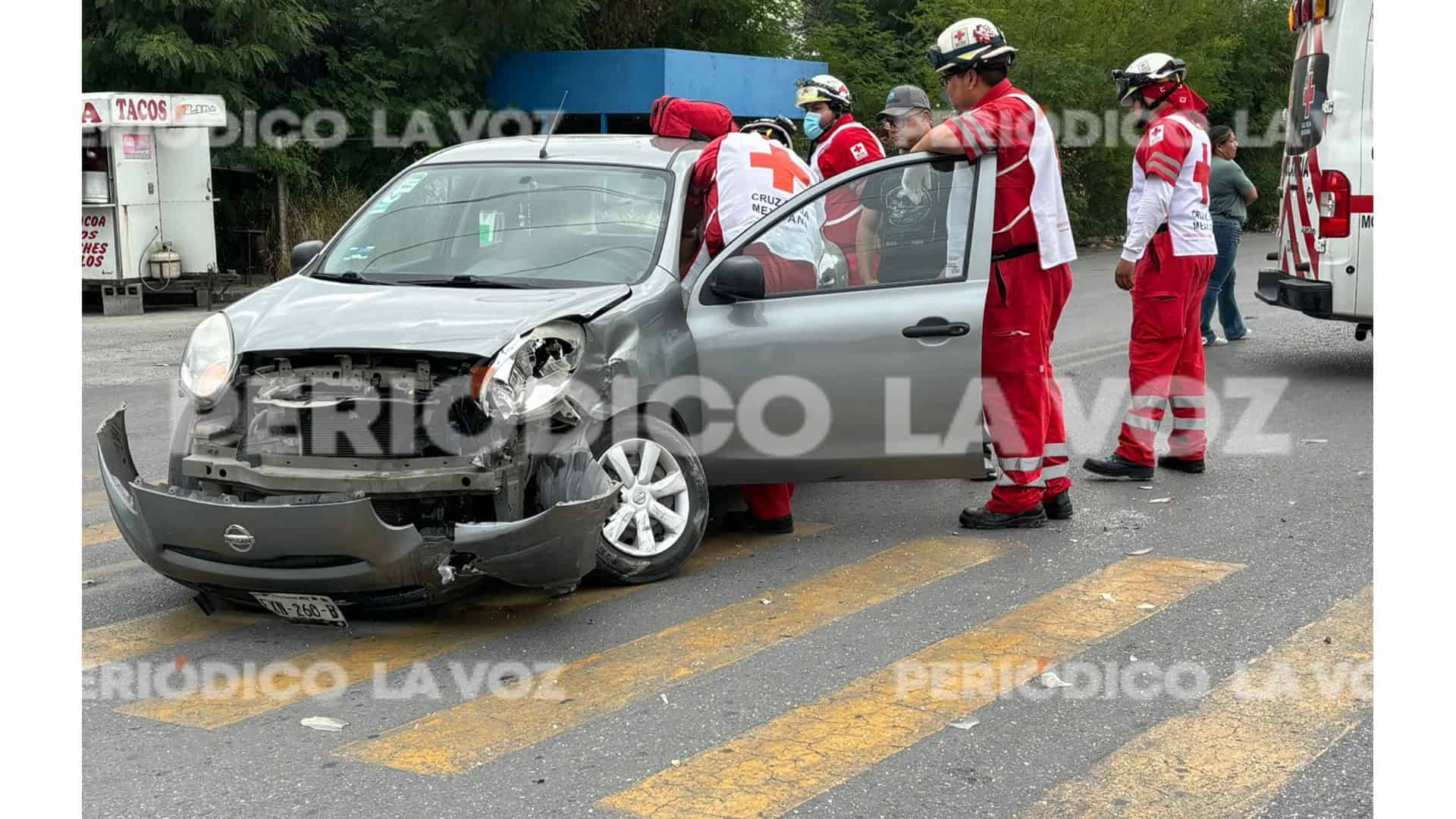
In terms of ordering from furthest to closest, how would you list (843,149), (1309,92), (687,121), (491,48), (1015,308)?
(491,48)
(1309,92)
(843,149)
(687,121)
(1015,308)

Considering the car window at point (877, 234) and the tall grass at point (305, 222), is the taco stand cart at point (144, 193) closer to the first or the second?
the tall grass at point (305, 222)

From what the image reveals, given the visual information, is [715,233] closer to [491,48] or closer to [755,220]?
[755,220]

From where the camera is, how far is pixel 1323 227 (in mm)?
10555

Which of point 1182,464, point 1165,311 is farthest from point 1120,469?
point 1165,311

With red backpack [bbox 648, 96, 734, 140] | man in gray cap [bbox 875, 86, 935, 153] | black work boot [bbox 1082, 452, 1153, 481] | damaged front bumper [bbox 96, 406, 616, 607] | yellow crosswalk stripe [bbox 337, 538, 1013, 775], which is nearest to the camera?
yellow crosswalk stripe [bbox 337, 538, 1013, 775]

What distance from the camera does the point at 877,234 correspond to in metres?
6.52

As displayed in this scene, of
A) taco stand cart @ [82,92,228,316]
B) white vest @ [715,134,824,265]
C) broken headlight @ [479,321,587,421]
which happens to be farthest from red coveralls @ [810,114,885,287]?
taco stand cart @ [82,92,228,316]

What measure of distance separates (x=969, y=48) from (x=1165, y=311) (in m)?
1.88

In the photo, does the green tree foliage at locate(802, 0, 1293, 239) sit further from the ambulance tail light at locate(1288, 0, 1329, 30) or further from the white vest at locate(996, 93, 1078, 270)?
the white vest at locate(996, 93, 1078, 270)

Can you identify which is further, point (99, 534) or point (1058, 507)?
point (1058, 507)

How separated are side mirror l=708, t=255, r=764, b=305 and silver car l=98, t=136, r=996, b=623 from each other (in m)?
0.01

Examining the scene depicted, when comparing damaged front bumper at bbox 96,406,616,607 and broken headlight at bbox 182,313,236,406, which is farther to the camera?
broken headlight at bbox 182,313,236,406

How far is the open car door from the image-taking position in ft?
20.5

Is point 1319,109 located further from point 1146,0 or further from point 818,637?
point 1146,0
